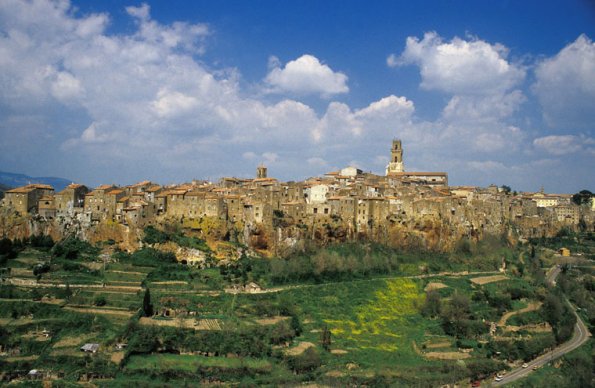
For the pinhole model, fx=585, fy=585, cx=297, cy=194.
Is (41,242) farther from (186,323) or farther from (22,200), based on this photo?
(186,323)

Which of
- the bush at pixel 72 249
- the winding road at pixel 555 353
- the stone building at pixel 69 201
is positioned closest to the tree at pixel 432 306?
the winding road at pixel 555 353

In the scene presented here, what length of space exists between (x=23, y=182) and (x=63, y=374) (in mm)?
164430

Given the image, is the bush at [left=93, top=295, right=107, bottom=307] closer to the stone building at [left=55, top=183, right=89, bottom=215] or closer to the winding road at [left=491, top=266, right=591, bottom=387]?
the stone building at [left=55, top=183, right=89, bottom=215]

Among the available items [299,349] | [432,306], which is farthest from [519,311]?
[299,349]

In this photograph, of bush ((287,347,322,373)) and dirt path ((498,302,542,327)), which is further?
dirt path ((498,302,542,327))

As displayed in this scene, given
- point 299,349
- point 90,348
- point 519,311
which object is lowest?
point 299,349

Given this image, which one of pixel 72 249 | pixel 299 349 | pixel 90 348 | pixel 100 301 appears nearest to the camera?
pixel 90 348

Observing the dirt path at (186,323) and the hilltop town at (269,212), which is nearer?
the dirt path at (186,323)

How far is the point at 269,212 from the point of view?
140 feet

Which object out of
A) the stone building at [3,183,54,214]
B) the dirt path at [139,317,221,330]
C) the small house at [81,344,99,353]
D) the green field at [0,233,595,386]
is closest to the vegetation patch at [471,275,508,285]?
the green field at [0,233,595,386]

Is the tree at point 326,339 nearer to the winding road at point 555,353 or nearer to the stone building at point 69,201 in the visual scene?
the winding road at point 555,353

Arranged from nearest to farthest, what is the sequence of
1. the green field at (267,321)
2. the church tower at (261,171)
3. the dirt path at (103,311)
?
the green field at (267,321) → the dirt path at (103,311) → the church tower at (261,171)

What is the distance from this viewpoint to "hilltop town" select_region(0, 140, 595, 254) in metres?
40.4

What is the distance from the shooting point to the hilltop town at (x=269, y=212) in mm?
40438
